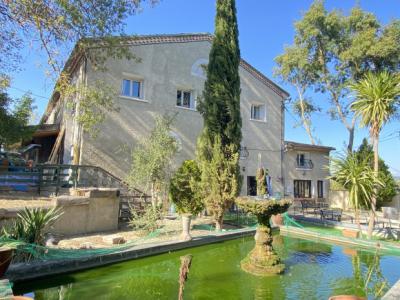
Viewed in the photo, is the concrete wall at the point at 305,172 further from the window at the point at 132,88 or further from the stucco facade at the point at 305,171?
the window at the point at 132,88

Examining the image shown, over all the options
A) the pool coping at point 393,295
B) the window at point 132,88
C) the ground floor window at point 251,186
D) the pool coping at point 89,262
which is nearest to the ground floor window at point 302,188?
the ground floor window at point 251,186

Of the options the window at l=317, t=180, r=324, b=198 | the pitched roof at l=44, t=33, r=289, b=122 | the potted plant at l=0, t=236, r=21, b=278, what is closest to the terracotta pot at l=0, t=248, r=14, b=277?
the potted plant at l=0, t=236, r=21, b=278

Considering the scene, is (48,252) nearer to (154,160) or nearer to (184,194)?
(154,160)

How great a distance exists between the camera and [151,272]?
778 cm

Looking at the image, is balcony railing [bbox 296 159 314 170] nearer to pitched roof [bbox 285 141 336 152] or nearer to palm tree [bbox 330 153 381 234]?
pitched roof [bbox 285 141 336 152]

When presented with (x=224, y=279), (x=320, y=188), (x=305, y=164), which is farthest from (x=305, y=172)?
(x=224, y=279)

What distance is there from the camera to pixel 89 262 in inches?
301

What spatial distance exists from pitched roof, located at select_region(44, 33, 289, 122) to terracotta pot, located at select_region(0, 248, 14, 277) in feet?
28.9

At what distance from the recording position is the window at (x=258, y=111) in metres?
23.8

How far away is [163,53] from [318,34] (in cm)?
1447

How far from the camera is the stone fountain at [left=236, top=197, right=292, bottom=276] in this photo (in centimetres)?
795

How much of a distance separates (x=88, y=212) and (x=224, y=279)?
6.12 metres

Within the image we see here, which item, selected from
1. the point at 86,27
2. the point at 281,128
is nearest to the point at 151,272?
the point at 86,27

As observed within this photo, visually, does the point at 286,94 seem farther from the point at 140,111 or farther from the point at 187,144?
the point at 140,111
